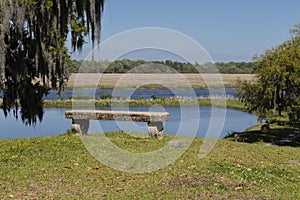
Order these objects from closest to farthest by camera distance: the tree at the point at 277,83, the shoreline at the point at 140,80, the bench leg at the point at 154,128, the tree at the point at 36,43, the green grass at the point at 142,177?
the green grass at the point at 142,177
the tree at the point at 36,43
the bench leg at the point at 154,128
the shoreline at the point at 140,80
the tree at the point at 277,83

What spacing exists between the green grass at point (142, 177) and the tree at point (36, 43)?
2680 mm

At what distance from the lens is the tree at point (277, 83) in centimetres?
1573

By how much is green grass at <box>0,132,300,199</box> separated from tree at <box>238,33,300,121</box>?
8.51m

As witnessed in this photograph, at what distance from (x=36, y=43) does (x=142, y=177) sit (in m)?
5.53

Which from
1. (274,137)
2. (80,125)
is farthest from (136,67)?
(274,137)

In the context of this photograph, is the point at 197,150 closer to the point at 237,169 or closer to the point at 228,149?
the point at 228,149

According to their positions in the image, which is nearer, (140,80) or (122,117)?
(122,117)

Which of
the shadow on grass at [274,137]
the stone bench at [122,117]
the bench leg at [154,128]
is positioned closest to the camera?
the stone bench at [122,117]

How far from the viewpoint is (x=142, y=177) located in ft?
18.6

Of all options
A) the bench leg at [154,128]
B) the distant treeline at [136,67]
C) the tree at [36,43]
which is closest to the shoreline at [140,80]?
the distant treeline at [136,67]

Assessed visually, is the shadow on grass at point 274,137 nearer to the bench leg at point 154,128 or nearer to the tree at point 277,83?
the tree at point 277,83

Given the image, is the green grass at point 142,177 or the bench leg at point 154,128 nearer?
the green grass at point 142,177

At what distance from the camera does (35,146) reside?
800cm

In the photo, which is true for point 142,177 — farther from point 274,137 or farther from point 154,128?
point 274,137
